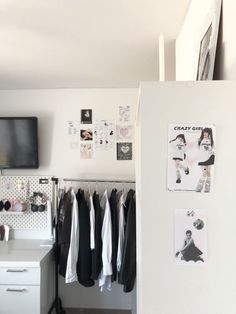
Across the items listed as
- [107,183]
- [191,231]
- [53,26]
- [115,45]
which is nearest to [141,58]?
[115,45]

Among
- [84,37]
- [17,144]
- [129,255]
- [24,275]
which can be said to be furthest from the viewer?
[17,144]

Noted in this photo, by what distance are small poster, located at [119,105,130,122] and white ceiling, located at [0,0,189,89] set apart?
1.32 feet

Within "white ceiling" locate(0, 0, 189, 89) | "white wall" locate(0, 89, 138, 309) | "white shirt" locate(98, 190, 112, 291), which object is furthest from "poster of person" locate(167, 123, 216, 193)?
"white wall" locate(0, 89, 138, 309)

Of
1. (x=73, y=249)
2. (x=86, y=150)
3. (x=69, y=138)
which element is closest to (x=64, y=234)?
(x=73, y=249)

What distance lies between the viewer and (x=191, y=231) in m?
1.02

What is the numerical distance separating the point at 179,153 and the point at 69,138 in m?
2.67

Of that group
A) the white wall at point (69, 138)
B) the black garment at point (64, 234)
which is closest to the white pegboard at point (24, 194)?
the white wall at point (69, 138)

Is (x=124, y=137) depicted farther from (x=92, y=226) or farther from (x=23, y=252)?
(x=23, y=252)

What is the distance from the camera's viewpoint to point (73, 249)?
3078 mm

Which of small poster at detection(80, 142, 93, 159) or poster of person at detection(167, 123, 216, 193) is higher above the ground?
small poster at detection(80, 142, 93, 159)

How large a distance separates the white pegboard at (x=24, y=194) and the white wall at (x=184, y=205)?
8.64ft

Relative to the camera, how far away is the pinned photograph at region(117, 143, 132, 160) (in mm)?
3555

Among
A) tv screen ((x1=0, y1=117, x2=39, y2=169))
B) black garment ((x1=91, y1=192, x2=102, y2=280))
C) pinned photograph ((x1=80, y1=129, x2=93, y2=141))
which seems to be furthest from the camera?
pinned photograph ((x1=80, y1=129, x2=93, y2=141))

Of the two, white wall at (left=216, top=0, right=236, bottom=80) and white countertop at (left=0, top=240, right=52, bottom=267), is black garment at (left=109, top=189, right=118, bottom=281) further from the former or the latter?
white wall at (left=216, top=0, right=236, bottom=80)
